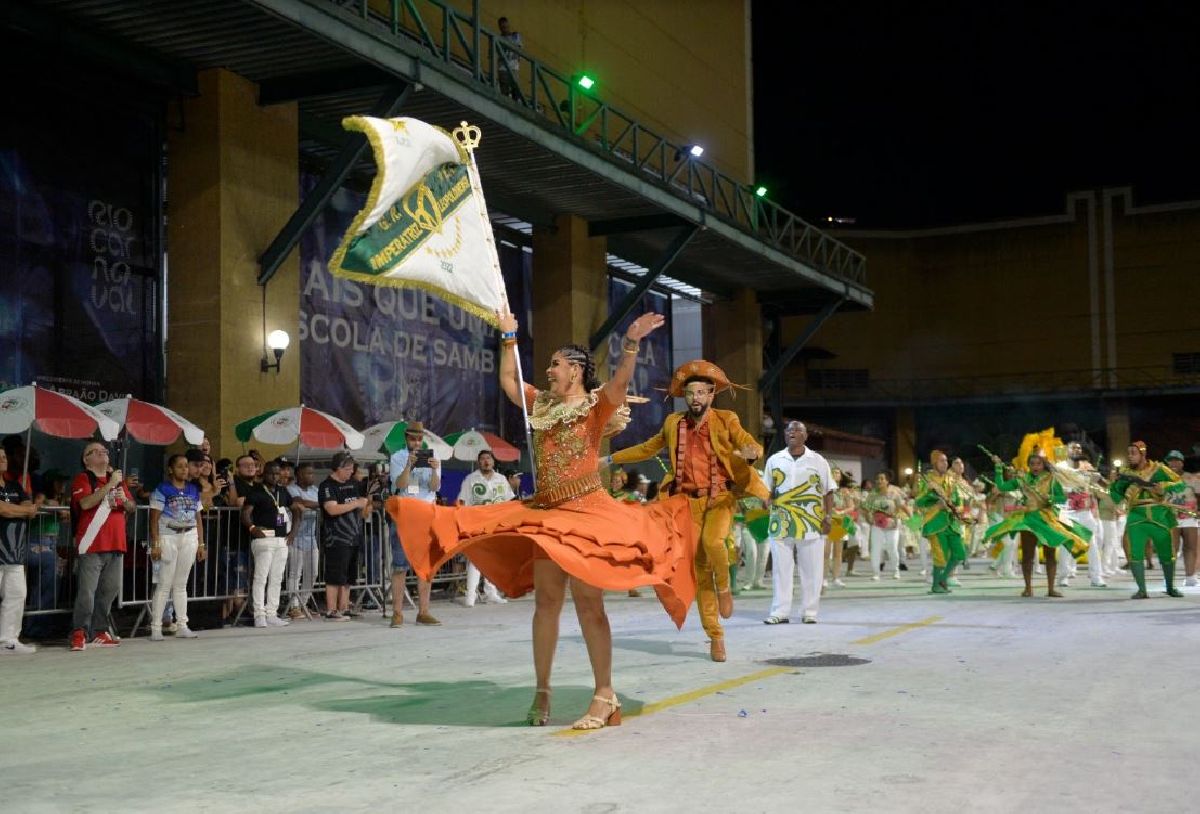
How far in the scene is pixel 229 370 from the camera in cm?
1688

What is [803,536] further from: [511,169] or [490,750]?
[511,169]

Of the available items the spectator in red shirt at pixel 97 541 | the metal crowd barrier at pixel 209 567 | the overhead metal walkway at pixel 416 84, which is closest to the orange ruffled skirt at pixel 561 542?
the spectator in red shirt at pixel 97 541

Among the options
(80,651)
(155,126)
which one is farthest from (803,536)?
(155,126)

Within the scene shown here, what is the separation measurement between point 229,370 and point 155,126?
12.3ft

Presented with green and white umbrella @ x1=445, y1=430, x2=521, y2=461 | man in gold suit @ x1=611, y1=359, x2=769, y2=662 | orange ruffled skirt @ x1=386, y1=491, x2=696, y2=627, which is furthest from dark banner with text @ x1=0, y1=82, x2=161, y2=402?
orange ruffled skirt @ x1=386, y1=491, x2=696, y2=627

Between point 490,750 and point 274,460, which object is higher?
point 274,460

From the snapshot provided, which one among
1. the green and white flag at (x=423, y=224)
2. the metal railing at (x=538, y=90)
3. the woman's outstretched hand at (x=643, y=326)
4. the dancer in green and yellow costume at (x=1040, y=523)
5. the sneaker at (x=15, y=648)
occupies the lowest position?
the sneaker at (x=15, y=648)

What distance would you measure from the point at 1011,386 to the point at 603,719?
52.2m

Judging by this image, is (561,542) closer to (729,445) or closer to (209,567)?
(729,445)

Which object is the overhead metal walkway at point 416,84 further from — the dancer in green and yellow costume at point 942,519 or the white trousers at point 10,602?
the dancer in green and yellow costume at point 942,519

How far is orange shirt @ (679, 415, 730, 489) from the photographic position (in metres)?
10.2

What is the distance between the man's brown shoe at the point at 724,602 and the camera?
1003cm

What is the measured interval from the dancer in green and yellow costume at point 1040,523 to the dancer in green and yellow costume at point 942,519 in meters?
0.98

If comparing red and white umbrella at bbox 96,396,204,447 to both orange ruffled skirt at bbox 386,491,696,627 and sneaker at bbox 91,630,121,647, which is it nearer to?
sneaker at bbox 91,630,121,647
